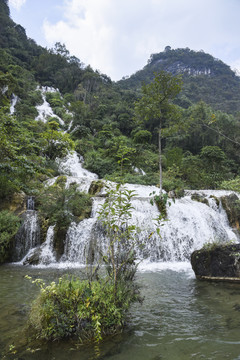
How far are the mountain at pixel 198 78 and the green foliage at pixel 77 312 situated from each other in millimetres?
53511

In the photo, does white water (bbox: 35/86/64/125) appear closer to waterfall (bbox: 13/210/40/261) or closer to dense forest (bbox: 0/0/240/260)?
dense forest (bbox: 0/0/240/260)

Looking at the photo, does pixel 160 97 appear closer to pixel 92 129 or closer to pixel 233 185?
pixel 233 185

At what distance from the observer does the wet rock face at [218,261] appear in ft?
18.5

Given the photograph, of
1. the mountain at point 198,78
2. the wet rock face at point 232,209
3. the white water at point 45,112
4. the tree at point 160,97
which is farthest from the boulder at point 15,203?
the mountain at point 198,78

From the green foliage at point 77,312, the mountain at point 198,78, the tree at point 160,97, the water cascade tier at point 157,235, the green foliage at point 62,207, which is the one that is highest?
the mountain at point 198,78

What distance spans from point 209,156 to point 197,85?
67.1 m

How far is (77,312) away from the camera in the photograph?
268 centimetres

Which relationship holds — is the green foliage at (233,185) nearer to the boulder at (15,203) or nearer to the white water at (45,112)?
the boulder at (15,203)

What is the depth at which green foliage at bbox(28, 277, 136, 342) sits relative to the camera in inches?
104

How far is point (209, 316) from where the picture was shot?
3.62 m

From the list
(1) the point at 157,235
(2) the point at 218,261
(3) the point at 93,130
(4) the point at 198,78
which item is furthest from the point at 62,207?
(4) the point at 198,78

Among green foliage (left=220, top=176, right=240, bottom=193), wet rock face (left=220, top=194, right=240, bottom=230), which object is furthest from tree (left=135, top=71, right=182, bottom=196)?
wet rock face (left=220, top=194, right=240, bottom=230)

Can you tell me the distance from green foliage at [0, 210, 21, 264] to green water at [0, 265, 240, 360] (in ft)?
10.3

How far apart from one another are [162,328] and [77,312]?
1.37m
